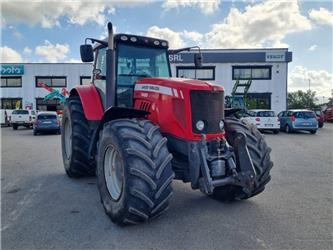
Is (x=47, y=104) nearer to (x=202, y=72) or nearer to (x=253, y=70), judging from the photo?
(x=202, y=72)

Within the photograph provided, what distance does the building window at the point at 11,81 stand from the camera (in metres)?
31.2

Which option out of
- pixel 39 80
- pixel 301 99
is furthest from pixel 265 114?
pixel 301 99

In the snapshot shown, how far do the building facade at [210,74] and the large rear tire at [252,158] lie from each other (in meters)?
22.9

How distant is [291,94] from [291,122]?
150 feet

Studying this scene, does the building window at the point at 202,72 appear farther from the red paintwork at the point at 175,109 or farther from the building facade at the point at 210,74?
the red paintwork at the point at 175,109

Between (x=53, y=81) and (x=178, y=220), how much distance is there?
3028 cm

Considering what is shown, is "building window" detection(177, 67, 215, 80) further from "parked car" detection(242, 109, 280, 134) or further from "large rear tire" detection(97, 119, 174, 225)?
"large rear tire" detection(97, 119, 174, 225)

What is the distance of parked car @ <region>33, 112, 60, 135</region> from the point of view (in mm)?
18125

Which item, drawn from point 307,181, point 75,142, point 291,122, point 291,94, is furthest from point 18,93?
point 291,94

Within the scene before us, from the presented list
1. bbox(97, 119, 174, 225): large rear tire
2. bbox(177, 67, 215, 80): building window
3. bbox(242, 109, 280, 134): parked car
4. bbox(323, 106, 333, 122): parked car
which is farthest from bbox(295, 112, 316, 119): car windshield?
bbox(97, 119, 174, 225): large rear tire

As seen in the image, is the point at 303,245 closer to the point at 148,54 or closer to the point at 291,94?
the point at 148,54

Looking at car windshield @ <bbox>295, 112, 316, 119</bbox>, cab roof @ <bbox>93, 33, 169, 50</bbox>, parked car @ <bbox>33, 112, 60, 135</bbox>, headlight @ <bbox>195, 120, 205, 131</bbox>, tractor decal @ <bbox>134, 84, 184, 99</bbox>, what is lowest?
parked car @ <bbox>33, 112, 60, 135</bbox>

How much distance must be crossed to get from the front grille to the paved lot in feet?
4.23

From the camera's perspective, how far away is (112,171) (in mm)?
4430
